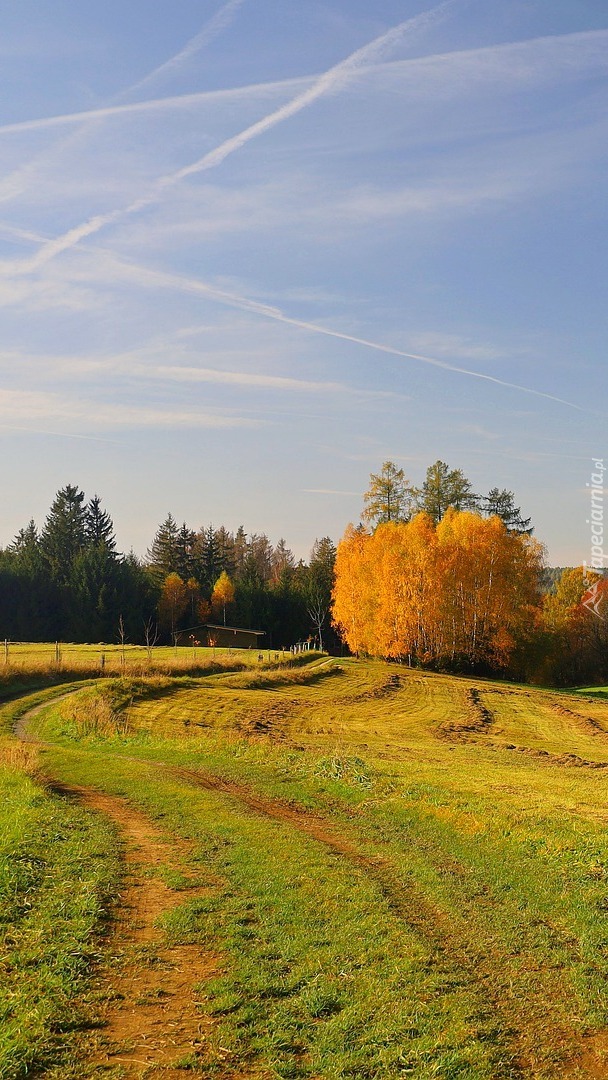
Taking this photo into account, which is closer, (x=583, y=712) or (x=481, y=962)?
(x=481, y=962)

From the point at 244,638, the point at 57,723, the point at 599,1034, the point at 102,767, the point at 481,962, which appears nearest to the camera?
the point at 599,1034

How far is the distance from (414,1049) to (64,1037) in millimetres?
2863

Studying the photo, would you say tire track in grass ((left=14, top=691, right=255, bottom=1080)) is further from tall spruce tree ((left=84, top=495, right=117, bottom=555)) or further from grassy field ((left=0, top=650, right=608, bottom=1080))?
tall spruce tree ((left=84, top=495, right=117, bottom=555))

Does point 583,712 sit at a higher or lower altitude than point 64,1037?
lower

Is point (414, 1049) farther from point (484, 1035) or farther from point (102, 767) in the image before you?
point (102, 767)

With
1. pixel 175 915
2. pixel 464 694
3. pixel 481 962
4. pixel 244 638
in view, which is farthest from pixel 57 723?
pixel 244 638

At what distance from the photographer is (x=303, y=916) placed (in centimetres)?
914

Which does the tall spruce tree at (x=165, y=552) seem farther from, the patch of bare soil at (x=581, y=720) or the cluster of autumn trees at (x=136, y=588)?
the patch of bare soil at (x=581, y=720)

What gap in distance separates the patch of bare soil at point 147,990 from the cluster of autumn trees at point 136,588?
80.4 meters

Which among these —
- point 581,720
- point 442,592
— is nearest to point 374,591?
point 442,592

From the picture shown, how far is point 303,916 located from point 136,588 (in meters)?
91.8

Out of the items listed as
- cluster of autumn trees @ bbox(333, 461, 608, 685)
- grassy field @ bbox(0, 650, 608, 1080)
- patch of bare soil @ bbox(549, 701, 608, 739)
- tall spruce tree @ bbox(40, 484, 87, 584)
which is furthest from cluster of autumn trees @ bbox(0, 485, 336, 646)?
grassy field @ bbox(0, 650, 608, 1080)

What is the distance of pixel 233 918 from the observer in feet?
29.6

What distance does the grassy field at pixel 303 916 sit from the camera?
638 cm
